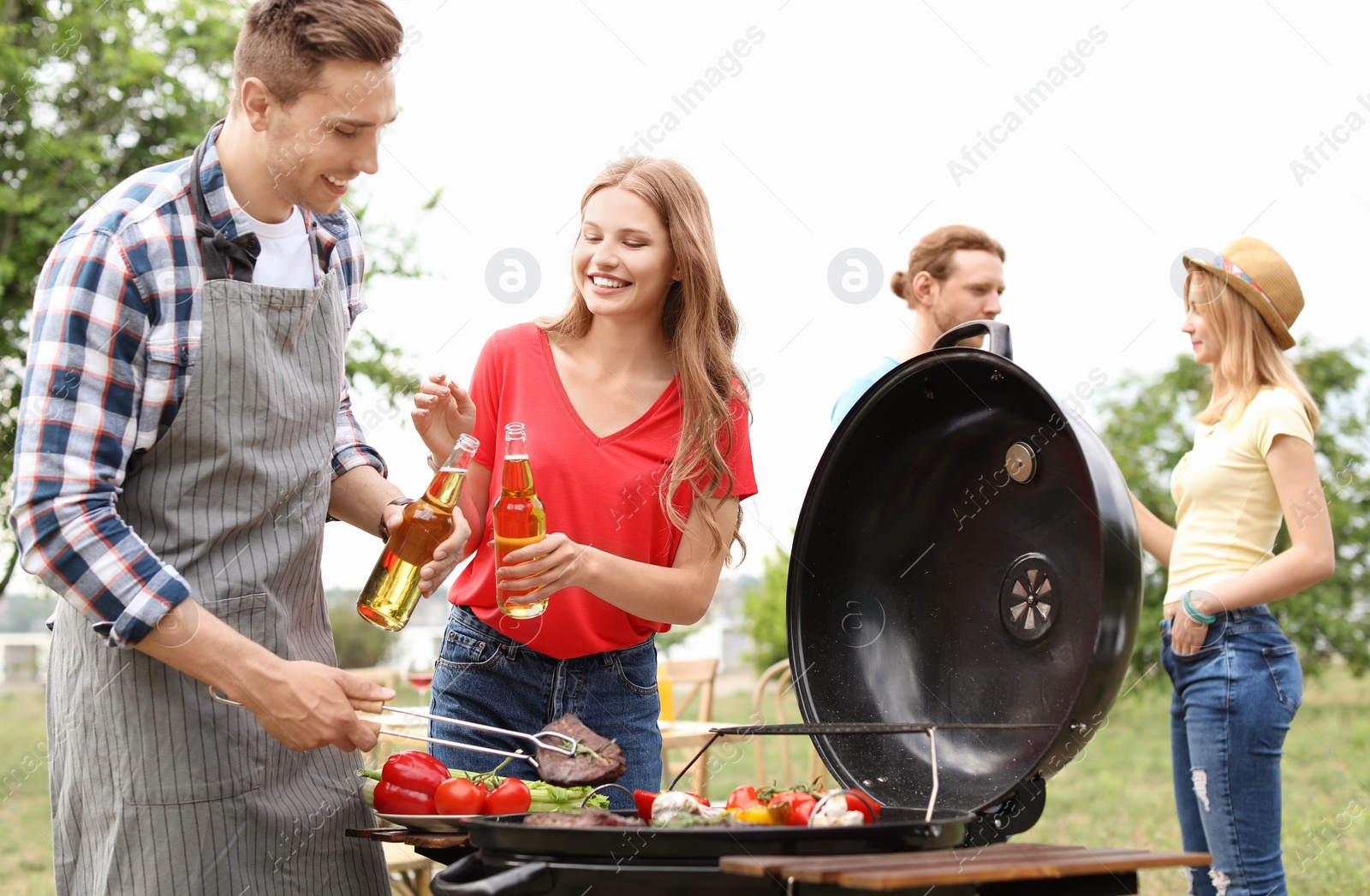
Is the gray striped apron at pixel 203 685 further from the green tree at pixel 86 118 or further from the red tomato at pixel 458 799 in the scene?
the green tree at pixel 86 118

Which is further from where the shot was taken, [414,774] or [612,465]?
[612,465]

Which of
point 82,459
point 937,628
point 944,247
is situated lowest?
point 937,628

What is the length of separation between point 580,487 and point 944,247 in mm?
2174

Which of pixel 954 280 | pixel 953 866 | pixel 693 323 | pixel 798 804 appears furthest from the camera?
pixel 954 280

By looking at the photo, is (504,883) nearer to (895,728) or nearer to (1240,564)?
(895,728)

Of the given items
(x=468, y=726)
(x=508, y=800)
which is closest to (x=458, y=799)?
(x=508, y=800)

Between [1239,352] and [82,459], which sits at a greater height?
[1239,352]

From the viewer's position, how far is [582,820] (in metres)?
1.59

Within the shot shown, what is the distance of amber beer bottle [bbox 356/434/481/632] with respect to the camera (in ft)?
6.93

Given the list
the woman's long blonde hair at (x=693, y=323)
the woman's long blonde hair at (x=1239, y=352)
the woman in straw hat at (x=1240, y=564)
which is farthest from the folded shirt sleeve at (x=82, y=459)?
the woman's long blonde hair at (x=1239, y=352)

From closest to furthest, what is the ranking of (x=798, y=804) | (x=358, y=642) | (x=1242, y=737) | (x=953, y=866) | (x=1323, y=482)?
1. (x=953, y=866)
2. (x=798, y=804)
3. (x=1242, y=737)
4. (x=1323, y=482)
5. (x=358, y=642)

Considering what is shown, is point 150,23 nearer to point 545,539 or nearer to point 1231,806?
point 545,539

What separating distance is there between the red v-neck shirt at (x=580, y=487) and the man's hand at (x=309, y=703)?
57 centimetres

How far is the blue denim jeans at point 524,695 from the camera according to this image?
2.26m
